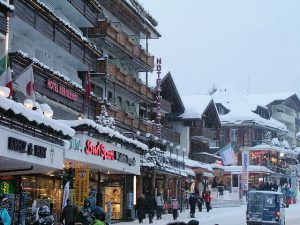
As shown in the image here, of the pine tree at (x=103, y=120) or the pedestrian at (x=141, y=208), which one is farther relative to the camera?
the pedestrian at (x=141, y=208)

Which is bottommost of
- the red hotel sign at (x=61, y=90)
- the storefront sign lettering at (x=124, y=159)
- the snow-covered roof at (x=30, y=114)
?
the storefront sign lettering at (x=124, y=159)

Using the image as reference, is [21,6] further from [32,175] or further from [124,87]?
[124,87]

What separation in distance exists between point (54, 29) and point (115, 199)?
40.3 feet

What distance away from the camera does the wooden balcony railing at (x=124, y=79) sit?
136ft

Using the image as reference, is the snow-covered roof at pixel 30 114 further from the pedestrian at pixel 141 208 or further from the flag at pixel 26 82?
the pedestrian at pixel 141 208

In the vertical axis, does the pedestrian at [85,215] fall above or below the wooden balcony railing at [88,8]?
below

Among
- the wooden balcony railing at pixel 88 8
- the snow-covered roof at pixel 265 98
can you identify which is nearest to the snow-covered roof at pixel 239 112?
the snow-covered roof at pixel 265 98

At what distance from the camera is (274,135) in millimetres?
97625

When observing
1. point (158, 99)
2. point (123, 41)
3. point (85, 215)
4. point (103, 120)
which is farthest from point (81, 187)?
point (158, 99)

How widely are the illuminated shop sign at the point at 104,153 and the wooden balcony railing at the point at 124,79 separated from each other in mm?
7287

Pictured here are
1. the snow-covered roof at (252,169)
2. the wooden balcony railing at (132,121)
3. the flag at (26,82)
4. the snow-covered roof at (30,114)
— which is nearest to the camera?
the snow-covered roof at (30,114)

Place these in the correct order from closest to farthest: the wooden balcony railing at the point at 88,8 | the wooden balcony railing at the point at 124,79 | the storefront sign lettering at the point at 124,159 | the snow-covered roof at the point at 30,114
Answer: the snow-covered roof at the point at 30,114, the storefront sign lettering at the point at 124,159, the wooden balcony railing at the point at 88,8, the wooden balcony railing at the point at 124,79

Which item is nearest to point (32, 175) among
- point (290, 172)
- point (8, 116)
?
point (8, 116)

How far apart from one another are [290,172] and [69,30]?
6563cm
